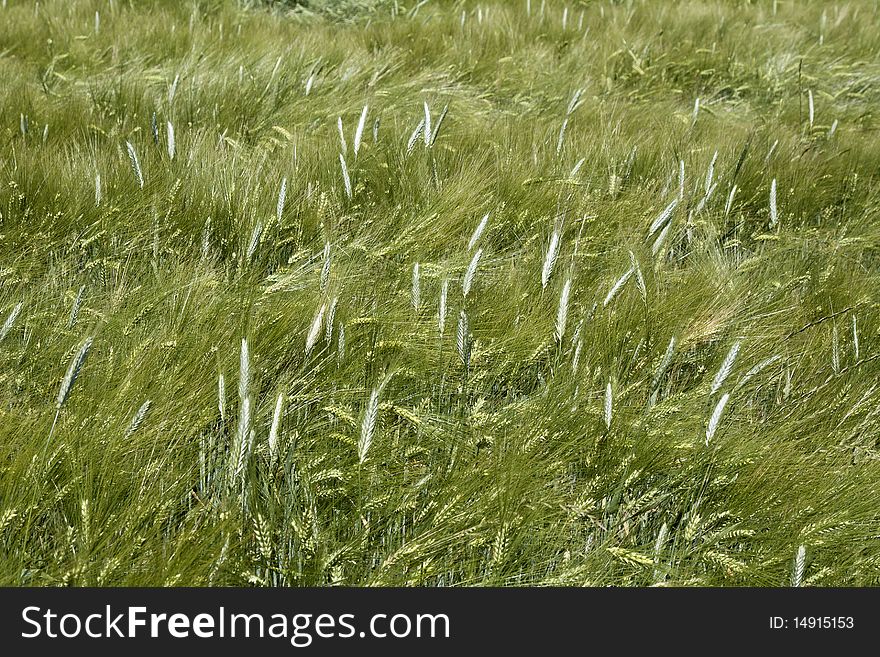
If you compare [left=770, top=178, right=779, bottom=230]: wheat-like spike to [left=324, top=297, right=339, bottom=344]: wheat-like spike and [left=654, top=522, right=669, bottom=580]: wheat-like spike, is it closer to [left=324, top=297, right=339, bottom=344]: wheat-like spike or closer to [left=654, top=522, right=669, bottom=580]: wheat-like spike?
[left=654, top=522, right=669, bottom=580]: wheat-like spike

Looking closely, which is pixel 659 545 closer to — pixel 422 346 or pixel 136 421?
pixel 422 346

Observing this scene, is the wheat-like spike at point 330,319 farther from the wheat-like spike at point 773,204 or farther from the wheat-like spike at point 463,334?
the wheat-like spike at point 773,204

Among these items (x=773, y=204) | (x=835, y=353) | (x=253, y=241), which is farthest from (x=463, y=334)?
(x=773, y=204)

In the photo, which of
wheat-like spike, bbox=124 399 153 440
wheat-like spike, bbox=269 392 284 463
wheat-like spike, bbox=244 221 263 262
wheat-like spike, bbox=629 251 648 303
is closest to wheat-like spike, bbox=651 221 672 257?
wheat-like spike, bbox=629 251 648 303

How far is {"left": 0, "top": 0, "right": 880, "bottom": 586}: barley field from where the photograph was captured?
1.25 m

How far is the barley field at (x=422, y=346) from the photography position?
4.11 feet

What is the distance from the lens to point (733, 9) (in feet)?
18.4

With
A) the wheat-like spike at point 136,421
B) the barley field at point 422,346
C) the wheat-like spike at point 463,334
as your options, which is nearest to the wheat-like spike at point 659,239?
the barley field at point 422,346

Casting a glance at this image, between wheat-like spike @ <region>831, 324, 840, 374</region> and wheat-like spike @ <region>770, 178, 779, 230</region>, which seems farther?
wheat-like spike @ <region>770, 178, 779, 230</region>

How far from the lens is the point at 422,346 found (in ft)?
5.39

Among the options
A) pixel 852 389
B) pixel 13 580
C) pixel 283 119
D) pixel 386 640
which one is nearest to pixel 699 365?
pixel 852 389

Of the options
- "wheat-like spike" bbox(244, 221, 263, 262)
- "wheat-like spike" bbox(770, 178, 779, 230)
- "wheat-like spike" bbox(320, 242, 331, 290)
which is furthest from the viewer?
"wheat-like spike" bbox(770, 178, 779, 230)

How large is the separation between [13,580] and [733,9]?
5.90 meters

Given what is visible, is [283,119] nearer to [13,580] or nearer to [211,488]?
[211,488]
